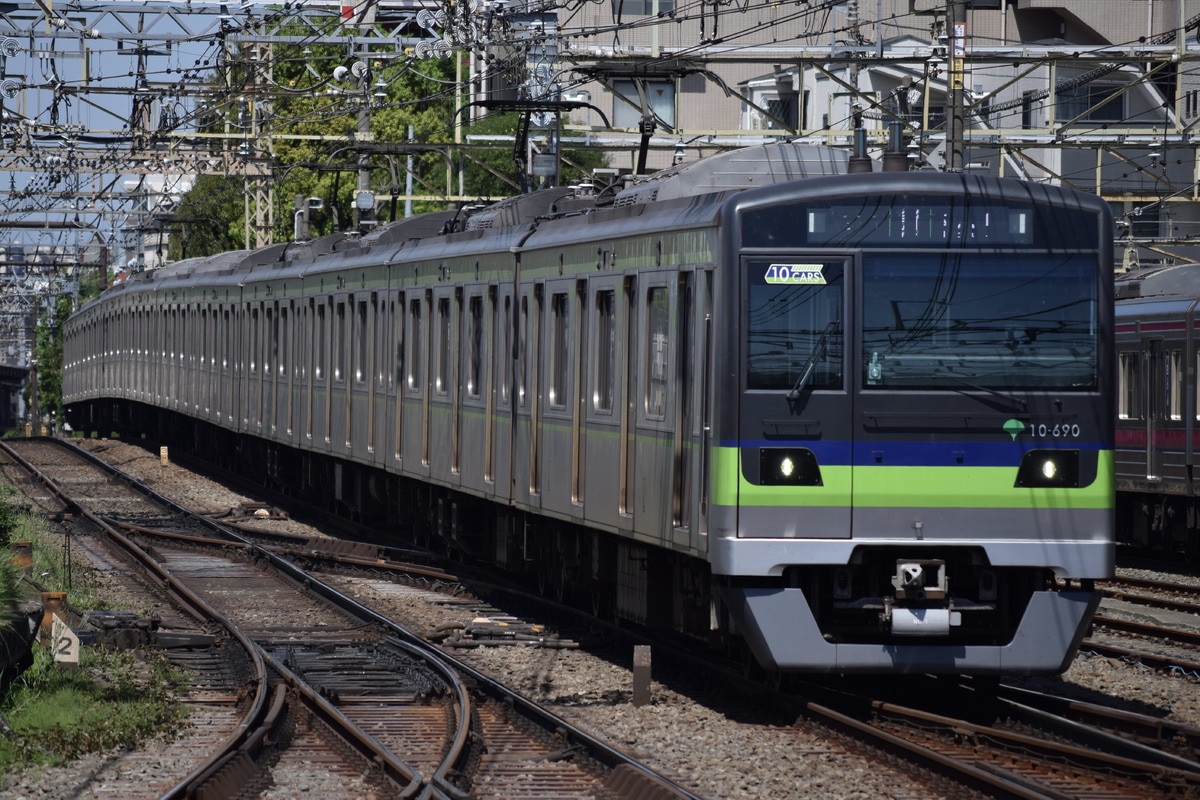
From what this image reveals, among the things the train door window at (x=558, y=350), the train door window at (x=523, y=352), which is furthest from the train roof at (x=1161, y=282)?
the train door window at (x=558, y=350)

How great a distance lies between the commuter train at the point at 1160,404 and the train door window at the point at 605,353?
9977 mm

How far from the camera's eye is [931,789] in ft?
27.9

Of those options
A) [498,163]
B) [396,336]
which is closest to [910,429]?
[396,336]

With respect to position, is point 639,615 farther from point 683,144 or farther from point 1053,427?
point 683,144

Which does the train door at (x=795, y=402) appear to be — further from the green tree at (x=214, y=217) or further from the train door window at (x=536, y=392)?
the green tree at (x=214, y=217)

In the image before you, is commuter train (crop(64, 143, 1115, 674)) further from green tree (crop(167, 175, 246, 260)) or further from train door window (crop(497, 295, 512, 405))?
green tree (crop(167, 175, 246, 260))

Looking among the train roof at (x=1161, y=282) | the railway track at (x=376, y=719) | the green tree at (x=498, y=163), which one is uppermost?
the green tree at (x=498, y=163)

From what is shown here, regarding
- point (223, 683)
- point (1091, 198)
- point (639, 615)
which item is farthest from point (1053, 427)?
point (223, 683)

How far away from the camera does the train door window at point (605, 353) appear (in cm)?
1230

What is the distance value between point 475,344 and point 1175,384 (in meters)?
8.72

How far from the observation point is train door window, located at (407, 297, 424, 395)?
18188 mm

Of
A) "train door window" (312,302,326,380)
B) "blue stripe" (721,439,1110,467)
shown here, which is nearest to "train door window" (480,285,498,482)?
"blue stripe" (721,439,1110,467)

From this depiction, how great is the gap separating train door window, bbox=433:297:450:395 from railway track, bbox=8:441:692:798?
80.3 inches

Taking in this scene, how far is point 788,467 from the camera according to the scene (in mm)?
10016
